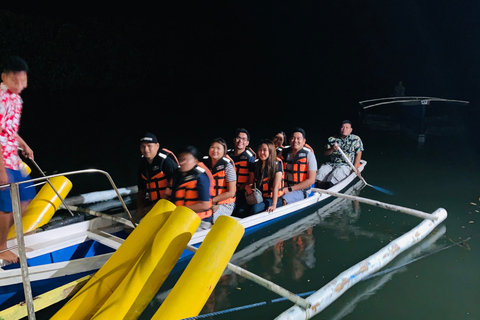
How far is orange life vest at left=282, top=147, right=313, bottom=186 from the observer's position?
5711 millimetres

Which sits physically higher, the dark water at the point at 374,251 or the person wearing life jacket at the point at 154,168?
the person wearing life jacket at the point at 154,168

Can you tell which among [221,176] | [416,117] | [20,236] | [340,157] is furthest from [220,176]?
[416,117]

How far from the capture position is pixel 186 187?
417 cm

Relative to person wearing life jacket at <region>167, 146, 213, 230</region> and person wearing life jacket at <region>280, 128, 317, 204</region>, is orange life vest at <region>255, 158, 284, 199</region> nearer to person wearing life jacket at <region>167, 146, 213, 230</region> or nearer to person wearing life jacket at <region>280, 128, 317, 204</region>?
person wearing life jacket at <region>280, 128, 317, 204</region>

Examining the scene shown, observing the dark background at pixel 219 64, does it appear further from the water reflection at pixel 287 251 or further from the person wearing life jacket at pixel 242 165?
the water reflection at pixel 287 251

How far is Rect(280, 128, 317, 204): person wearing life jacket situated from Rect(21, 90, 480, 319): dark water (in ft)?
1.39

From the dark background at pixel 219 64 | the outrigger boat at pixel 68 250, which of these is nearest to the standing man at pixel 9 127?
the outrigger boat at pixel 68 250

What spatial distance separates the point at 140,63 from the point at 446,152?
21938 mm

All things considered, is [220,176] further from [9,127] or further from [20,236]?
[20,236]

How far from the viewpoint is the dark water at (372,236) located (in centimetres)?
375

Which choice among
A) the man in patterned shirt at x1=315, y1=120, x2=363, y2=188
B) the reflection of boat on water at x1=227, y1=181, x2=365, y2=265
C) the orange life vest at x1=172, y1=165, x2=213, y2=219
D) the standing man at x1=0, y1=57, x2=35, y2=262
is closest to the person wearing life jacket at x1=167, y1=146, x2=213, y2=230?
the orange life vest at x1=172, y1=165, x2=213, y2=219

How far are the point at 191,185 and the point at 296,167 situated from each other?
6.91 feet

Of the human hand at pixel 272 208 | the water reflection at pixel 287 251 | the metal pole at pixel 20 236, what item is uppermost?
the metal pole at pixel 20 236

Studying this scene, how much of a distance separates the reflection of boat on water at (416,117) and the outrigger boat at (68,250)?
11.0 m
